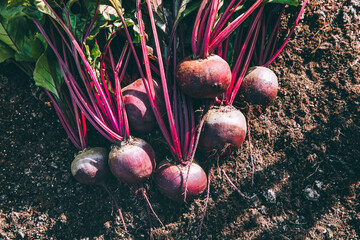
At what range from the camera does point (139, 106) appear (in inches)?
90.4

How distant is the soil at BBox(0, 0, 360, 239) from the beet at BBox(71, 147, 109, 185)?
189mm

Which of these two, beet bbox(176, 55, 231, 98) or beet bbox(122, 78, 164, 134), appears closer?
beet bbox(176, 55, 231, 98)

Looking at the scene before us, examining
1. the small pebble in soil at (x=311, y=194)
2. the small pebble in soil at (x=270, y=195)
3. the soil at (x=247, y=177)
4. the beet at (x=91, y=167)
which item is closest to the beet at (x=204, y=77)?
the soil at (x=247, y=177)

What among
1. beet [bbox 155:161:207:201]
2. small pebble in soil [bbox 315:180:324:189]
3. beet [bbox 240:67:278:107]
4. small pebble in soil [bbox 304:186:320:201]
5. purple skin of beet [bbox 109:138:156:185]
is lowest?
small pebble in soil [bbox 304:186:320:201]

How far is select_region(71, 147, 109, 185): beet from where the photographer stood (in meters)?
2.28

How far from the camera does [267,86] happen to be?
94.4 inches

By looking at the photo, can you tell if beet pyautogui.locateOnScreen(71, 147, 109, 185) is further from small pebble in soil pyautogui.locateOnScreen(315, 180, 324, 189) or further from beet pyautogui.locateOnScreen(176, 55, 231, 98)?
small pebble in soil pyautogui.locateOnScreen(315, 180, 324, 189)

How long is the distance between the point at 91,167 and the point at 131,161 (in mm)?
347

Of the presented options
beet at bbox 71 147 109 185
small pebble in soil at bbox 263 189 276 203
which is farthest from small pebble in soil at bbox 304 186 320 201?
beet at bbox 71 147 109 185

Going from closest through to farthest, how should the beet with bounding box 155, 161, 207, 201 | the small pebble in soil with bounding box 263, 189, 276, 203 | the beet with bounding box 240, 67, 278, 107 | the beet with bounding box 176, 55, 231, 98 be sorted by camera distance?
the beet with bounding box 176, 55, 231, 98 → the beet with bounding box 155, 161, 207, 201 → the beet with bounding box 240, 67, 278, 107 → the small pebble in soil with bounding box 263, 189, 276, 203

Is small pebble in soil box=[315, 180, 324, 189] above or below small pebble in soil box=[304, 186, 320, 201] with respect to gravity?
above

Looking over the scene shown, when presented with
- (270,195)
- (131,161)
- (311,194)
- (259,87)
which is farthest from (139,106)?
(311,194)

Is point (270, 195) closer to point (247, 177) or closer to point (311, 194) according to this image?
point (247, 177)

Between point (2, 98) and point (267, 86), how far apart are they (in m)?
2.28
